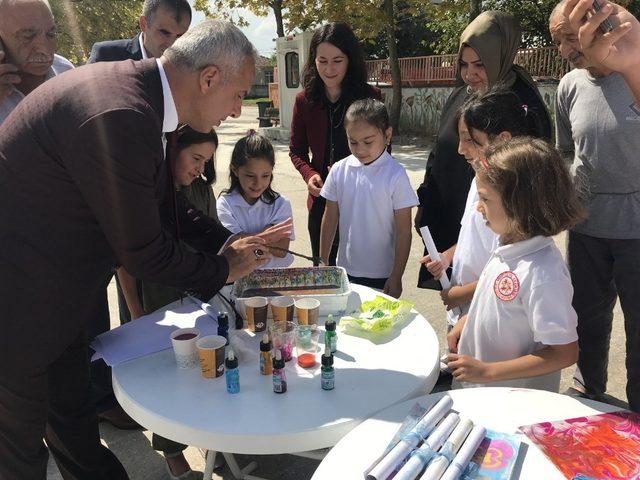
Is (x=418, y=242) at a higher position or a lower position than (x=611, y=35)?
lower

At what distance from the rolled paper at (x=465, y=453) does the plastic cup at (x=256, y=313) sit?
85 centimetres

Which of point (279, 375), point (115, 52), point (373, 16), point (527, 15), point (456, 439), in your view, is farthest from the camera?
point (527, 15)

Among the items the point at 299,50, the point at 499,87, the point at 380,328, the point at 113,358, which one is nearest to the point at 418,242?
the point at 499,87

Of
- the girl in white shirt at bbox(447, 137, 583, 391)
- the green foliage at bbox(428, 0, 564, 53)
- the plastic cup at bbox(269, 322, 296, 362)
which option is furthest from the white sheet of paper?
the green foliage at bbox(428, 0, 564, 53)

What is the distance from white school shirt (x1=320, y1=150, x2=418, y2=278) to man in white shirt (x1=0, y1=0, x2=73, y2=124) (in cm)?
146

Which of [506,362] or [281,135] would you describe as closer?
[506,362]

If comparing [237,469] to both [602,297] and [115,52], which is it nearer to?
[602,297]

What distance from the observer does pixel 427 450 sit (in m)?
1.12

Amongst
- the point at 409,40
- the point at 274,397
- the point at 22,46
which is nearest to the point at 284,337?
the point at 274,397

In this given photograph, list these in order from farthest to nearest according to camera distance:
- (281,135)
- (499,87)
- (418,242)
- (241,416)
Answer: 1. (281,135)
2. (418,242)
3. (499,87)
4. (241,416)

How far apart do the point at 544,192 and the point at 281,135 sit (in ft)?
41.4

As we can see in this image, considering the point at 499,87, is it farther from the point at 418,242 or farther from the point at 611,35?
the point at 418,242

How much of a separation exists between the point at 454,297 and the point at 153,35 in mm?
2207

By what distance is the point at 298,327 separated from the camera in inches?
66.5
